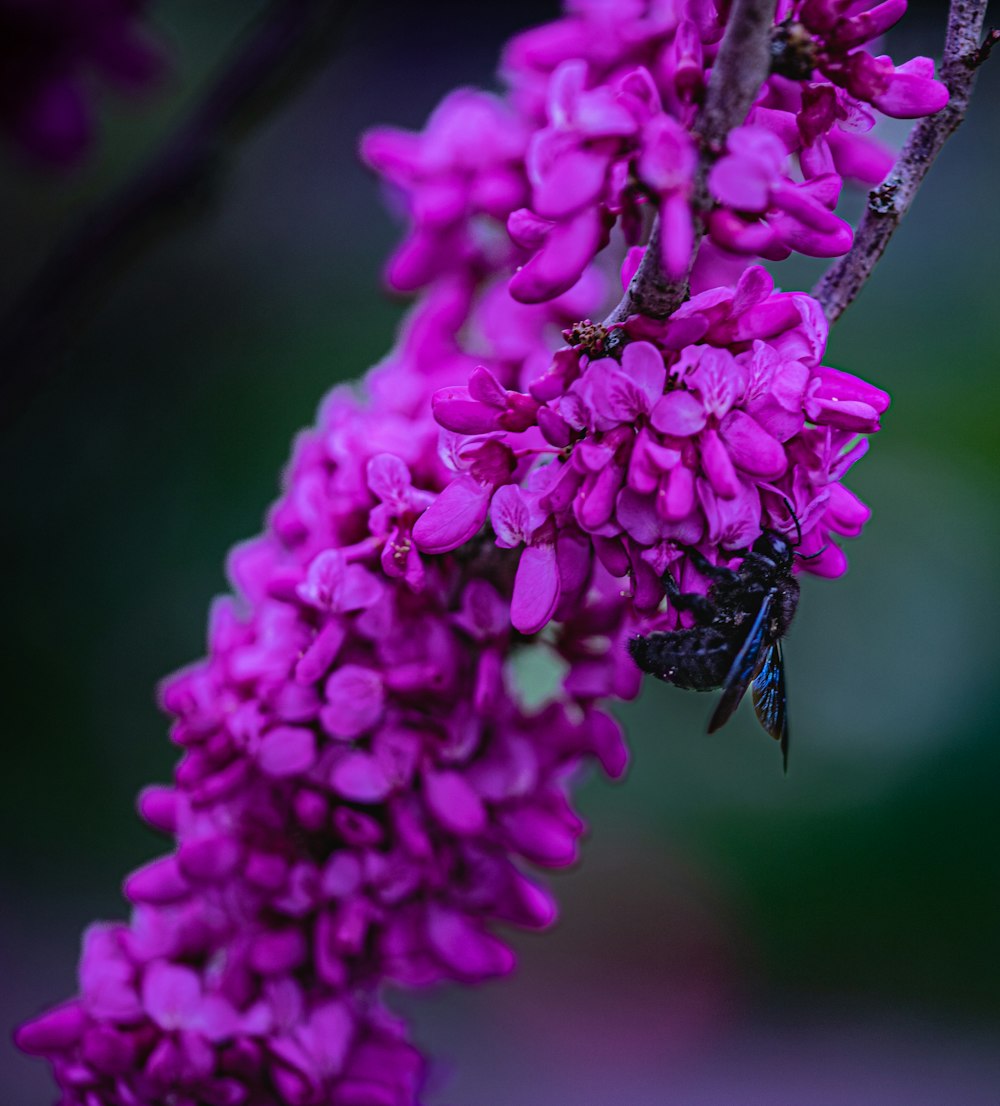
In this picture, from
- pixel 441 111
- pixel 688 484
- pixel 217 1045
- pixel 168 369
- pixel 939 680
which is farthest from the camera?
pixel 168 369

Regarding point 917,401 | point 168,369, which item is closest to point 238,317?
point 168,369

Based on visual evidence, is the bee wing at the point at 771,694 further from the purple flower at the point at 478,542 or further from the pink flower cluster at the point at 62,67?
the pink flower cluster at the point at 62,67

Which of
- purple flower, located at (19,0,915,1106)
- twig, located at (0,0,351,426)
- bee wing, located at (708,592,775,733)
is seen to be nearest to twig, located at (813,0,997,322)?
purple flower, located at (19,0,915,1106)

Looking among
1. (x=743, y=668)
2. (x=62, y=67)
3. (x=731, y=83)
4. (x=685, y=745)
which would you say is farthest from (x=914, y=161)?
(x=685, y=745)

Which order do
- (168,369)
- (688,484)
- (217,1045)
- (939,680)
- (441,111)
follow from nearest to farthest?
(688,484) < (217,1045) < (441,111) < (939,680) < (168,369)

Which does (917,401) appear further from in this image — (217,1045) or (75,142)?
(217,1045)

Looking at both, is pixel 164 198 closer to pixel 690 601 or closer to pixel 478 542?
pixel 478 542

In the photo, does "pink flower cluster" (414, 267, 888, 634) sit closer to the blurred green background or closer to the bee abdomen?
the bee abdomen
